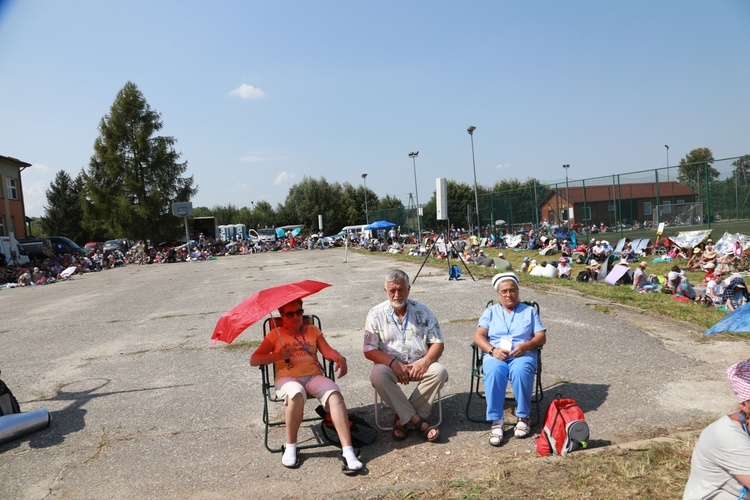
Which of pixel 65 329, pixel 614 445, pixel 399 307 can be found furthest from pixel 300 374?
pixel 65 329

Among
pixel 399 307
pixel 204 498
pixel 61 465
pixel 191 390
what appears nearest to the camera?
pixel 204 498

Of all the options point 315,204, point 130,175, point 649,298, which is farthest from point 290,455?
point 315,204

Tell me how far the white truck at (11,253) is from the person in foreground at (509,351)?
2998 cm

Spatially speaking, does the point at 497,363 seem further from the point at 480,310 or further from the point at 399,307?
the point at 480,310

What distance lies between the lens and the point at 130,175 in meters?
45.6

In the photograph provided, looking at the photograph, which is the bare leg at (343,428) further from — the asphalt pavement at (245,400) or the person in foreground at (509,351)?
the person in foreground at (509,351)

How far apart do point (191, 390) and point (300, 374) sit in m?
2.11

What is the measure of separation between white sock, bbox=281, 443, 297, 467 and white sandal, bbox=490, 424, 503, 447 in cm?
146

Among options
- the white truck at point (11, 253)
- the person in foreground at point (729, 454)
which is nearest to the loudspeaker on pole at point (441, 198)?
the person in foreground at point (729, 454)

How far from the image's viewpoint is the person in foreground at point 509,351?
14.2ft

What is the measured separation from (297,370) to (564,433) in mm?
2065

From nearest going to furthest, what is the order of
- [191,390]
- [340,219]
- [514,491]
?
[514,491] < [191,390] < [340,219]

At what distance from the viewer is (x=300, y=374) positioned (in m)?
Answer: 4.52

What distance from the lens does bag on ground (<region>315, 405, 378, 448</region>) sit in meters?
4.29
